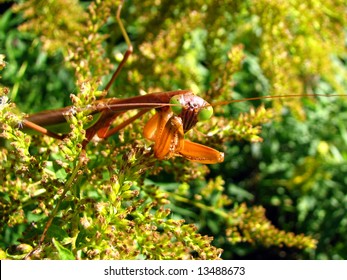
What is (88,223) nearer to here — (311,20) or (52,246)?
(52,246)

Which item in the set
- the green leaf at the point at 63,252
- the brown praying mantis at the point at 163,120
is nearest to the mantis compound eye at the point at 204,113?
the brown praying mantis at the point at 163,120

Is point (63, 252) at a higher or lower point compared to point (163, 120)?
lower

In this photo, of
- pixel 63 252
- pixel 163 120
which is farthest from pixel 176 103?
pixel 63 252

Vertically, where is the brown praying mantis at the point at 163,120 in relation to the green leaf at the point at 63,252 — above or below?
above

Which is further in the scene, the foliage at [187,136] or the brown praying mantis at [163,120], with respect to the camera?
the brown praying mantis at [163,120]

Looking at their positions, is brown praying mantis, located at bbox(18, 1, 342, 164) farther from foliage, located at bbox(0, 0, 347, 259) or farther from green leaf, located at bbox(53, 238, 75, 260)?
green leaf, located at bbox(53, 238, 75, 260)

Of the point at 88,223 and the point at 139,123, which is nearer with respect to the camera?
the point at 88,223

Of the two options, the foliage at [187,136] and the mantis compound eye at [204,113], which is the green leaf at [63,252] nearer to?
the foliage at [187,136]

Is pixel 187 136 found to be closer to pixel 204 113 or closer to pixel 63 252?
pixel 204 113

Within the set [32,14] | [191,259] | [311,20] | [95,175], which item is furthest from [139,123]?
[311,20]
